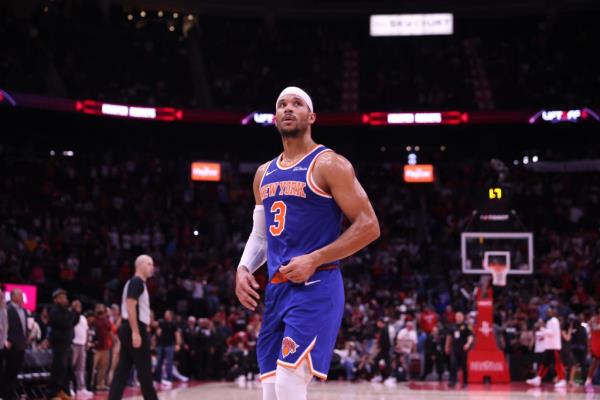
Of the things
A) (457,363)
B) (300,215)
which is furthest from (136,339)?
(457,363)

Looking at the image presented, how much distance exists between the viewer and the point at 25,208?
2600cm

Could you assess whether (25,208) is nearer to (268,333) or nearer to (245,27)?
(245,27)

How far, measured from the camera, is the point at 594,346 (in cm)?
1977

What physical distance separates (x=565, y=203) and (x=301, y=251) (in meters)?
25.7

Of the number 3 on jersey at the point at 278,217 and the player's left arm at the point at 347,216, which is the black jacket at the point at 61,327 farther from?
the player's left arm at the point at 347,216

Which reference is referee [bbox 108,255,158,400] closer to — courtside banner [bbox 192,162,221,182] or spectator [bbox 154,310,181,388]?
spectator [bbox 154,310,181,388]

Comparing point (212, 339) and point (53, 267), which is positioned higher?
point (53, 267)

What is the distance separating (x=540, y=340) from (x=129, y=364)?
12730 mm

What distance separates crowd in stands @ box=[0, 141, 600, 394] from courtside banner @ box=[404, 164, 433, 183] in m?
0.57

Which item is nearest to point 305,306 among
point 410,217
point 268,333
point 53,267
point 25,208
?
point 268,333

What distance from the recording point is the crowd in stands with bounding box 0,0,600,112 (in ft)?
95.7

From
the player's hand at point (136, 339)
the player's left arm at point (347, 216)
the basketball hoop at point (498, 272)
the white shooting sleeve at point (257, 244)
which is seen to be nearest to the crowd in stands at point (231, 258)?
the basketball hoop at point (498, 272)

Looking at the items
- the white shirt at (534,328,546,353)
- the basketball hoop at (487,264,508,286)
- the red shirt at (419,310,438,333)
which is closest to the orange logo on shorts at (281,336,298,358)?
the white shirt at (534,328,546,353)

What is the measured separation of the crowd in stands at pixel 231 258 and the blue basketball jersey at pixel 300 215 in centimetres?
1154
